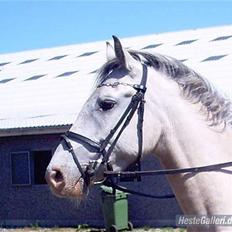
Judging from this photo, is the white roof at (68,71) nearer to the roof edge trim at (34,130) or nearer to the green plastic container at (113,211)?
the roof edge trim at (34,130)

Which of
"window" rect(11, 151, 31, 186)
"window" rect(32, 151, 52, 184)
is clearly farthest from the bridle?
"window" rect(11, 151, 31, 186)

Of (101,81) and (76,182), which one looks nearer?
(76,182)

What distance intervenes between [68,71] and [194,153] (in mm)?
17494

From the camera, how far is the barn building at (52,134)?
15539 millimetres

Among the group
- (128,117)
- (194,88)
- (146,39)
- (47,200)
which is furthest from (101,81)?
(146,39)

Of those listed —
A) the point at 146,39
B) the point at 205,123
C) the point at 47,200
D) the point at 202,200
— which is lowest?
the point at 202,200

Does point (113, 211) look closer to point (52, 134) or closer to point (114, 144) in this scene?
point (52, 134)

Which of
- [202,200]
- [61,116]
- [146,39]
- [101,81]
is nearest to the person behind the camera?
[202,200]

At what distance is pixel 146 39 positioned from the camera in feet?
77.6

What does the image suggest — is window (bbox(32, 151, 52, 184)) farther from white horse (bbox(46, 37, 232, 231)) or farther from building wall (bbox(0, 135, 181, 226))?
white horse (bbox(46, 37, 232, 231))

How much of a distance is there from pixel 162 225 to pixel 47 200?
372 centimetres

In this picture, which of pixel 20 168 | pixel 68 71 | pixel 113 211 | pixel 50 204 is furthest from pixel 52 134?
pixel 68 71

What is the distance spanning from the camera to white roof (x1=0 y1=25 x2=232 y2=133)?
54.7ft

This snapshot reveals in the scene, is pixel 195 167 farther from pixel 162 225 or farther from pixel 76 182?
pixel 162 225
